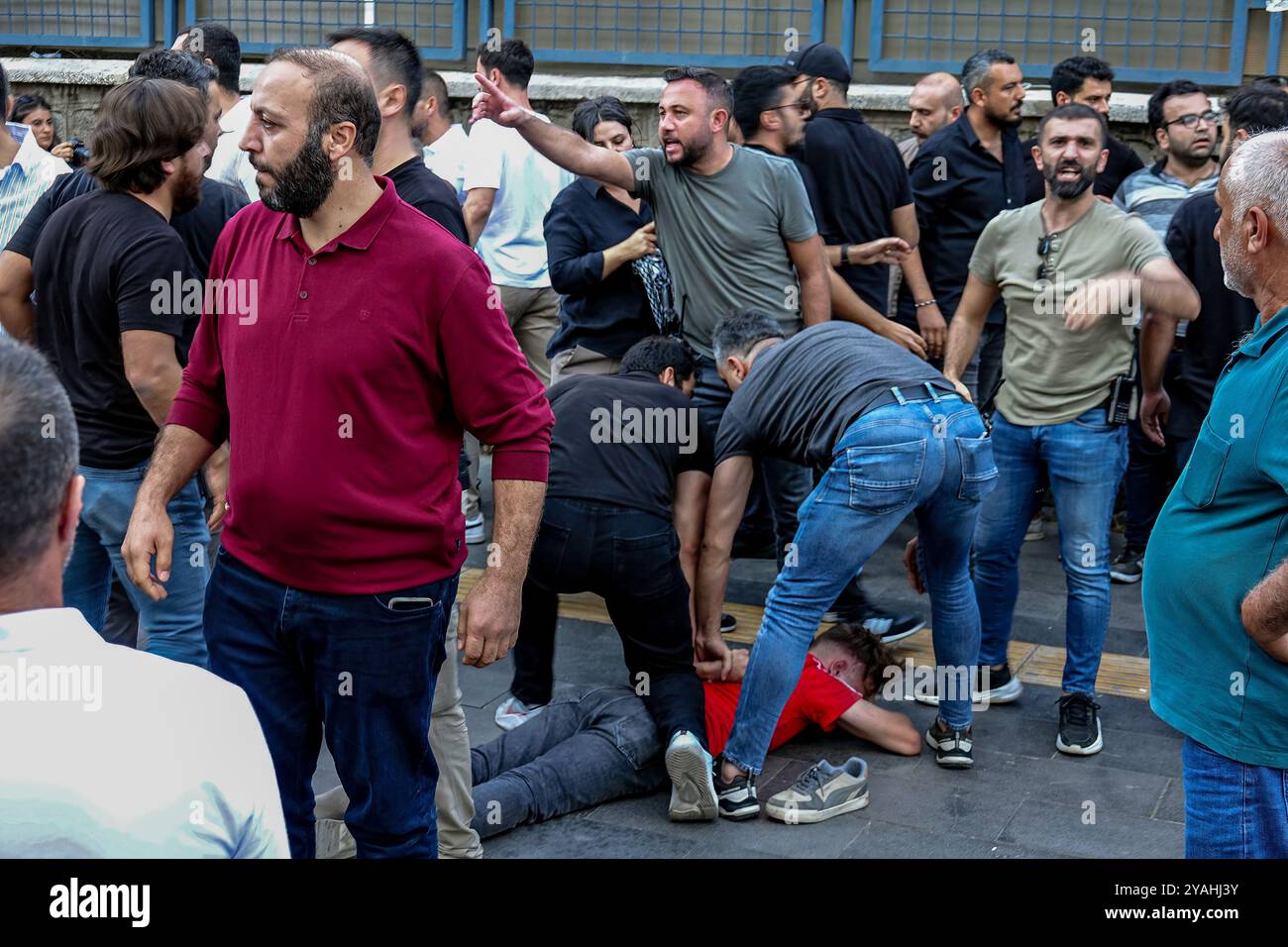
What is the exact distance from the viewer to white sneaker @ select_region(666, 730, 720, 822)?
4.44 meters

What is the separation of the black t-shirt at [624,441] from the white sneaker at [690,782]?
0.83m

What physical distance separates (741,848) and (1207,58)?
756 centimetres

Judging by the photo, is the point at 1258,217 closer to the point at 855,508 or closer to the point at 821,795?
the point at 855,508

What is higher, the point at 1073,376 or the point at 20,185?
the point at 20,185

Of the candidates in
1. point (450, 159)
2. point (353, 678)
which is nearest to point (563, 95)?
point (450, 159)

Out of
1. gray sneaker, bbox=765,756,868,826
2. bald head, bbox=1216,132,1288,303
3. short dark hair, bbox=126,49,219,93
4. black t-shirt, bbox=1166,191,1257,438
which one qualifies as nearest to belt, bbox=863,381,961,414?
gray sneaker, bbox=765,756,868,826

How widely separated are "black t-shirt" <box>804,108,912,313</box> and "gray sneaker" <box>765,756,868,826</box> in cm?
289

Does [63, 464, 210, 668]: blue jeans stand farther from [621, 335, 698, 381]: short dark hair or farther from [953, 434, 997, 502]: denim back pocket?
[953, 434, 997, 502]: denim back pocket

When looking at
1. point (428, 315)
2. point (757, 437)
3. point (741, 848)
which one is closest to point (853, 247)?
point (757, 437)

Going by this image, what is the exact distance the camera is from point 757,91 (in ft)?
20.9

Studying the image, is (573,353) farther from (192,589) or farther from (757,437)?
(192,589)

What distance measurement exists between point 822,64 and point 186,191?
3.87 meters

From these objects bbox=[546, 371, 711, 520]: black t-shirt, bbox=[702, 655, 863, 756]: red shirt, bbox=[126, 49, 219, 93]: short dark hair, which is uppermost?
bbox=[126, 49, 219, 93]: short dark hair
